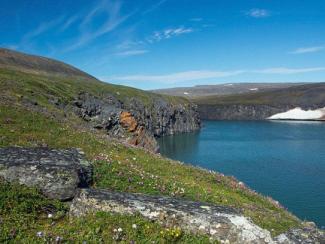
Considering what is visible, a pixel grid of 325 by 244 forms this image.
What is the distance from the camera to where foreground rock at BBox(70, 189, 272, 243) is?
15.1 metres

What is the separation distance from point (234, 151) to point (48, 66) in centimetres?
13273

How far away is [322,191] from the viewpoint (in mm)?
53312

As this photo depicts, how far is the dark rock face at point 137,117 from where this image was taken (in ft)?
251

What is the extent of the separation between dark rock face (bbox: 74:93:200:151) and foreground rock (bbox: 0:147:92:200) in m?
44.0

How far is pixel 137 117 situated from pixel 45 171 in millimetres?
113021

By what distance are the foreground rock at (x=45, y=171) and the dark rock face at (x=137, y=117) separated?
44008 millimetres

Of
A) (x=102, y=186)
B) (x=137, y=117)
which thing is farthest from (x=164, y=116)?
(x=102, y=186)

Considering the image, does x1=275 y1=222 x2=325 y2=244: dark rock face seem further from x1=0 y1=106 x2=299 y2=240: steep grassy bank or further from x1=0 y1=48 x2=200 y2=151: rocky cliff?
x1=0 y1=48 x2=200 y2=151: rocky cliff

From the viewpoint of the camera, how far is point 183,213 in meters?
15.8

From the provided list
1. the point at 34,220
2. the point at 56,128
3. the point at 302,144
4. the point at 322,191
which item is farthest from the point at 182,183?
the point at 302,144

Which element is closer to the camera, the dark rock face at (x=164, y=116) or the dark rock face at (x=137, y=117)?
the dark rock face at (x=137, y=117)

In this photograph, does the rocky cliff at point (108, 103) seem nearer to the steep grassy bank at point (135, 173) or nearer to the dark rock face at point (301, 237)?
the steep grassy bank at point (135, 173)

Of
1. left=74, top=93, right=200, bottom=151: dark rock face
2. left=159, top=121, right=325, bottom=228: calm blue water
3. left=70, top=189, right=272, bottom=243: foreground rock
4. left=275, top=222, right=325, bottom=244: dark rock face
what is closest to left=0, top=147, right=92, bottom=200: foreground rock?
left=70, top=189, right=272, bottom=243: foreground rock

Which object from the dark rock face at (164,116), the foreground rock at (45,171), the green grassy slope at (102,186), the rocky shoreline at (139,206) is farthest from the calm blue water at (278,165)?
the foreground rock at (45,171)
